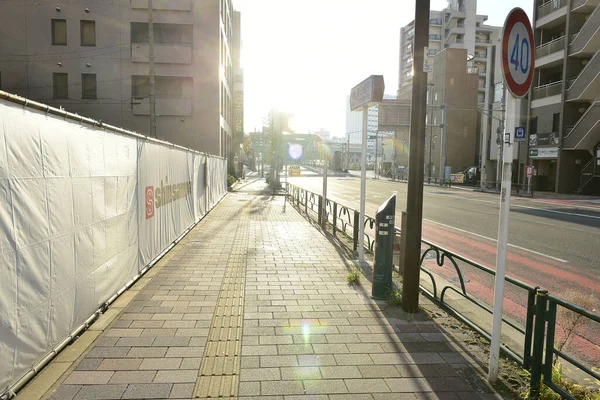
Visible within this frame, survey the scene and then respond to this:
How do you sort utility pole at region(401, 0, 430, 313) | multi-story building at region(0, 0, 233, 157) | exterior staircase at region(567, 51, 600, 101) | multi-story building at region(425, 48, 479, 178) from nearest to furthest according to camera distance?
utility pole at region(401, 0, 430, 313), exterior staircase at region(567, 51, 600, 101), multi-story building at region(0, 0, 233, 157), multi-story building at region(425, 48, 479, 178)

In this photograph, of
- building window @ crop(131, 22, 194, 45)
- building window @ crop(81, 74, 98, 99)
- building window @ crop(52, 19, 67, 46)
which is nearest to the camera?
building window @ crop(52, 19, 67, 46)

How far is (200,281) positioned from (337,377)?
145 inches

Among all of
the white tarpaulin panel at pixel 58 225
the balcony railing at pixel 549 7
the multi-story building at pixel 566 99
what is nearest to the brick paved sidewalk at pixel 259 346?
the white tarpaulin panel at pixel 58 225

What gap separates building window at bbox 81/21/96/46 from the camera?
30938 millimetres

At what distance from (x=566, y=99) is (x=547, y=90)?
3134 mm

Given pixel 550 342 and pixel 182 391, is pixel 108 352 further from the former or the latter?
pixel 550 342

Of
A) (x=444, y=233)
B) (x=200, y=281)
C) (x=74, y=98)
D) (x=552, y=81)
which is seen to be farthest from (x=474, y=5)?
(x=200, y=281)

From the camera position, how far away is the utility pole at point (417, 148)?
5238 mm

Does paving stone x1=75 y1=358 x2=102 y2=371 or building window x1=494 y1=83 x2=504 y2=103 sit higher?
building window x1=494 y1=83 x2=504 y2=103

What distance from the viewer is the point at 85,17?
1204 inches

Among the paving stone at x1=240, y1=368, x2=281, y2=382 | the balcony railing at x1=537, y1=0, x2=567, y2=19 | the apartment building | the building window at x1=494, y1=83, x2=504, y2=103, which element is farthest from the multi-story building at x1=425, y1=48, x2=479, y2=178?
the paving stone at x1=240, y1=368, x2=281, y2=382

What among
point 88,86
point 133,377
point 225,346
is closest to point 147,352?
point 133,377

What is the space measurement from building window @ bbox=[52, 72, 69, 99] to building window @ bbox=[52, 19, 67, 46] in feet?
6.93

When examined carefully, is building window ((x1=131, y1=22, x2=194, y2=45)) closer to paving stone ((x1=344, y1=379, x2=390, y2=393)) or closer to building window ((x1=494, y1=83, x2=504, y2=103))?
building window ((x1=494, y1=83, x2=504, y2=103))
